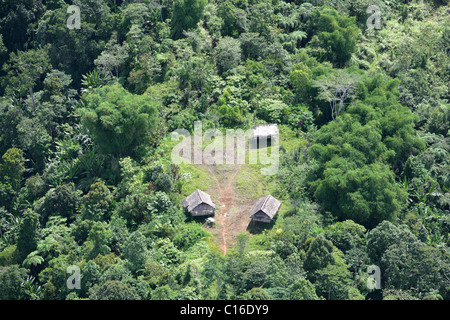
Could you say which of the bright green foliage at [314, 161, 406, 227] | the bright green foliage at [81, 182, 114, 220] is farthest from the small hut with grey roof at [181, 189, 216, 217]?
the bright green foliage at [314, 161, 406, 227]

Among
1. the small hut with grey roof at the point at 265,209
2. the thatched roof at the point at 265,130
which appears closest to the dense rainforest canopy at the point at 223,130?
the small hut with grey roof at the point at 265,209

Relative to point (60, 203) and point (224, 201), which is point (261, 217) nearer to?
point (224, 201)

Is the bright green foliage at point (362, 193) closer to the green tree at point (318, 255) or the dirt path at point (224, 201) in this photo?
the green tree at point (318, 255)

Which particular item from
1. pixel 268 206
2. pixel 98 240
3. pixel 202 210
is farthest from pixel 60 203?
pixel 268 206

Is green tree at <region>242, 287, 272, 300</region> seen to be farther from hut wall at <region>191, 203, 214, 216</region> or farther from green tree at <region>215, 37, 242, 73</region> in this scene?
green tree at <region>215, 37, 242, 73</region>

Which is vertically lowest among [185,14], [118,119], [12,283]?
[12,283]
